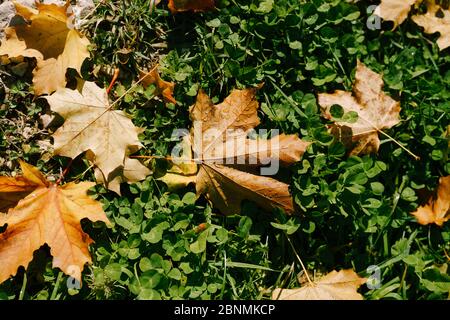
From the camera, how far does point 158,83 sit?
8.54 ft

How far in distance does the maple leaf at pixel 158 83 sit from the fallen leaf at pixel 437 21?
4.71 ft

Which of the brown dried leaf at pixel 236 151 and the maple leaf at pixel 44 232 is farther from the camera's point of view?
the brown dried leaf at pixel 236 151

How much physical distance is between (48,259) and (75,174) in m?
0.44

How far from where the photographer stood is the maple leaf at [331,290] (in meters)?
2.41

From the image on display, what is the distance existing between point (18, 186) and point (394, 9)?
7.18ft

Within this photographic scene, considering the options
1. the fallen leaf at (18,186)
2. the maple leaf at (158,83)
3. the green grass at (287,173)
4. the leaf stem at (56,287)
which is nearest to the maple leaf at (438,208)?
the green grass at (287,173)

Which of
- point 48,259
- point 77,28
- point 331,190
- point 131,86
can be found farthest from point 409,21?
point 48,259

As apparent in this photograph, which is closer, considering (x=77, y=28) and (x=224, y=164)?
(x=224, y=164)

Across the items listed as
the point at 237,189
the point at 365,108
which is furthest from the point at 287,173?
the point at 365,108

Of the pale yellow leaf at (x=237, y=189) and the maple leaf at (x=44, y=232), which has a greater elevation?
the pale yellow leaf at (x=237, y=189)

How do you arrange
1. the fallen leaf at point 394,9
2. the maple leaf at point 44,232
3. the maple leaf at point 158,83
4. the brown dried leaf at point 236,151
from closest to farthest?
the maple leaf at point 44,232
the brown dried leaf at point 236,151
the maple leaf at point 158,83
the fallen leaf at point 394,9

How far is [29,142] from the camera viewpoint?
8.60ft

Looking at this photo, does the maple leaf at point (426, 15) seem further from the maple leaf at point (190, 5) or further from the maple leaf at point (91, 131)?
the maple leaf at point (91, 131)

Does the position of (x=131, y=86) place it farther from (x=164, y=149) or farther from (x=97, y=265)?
(x=97, y=265)
